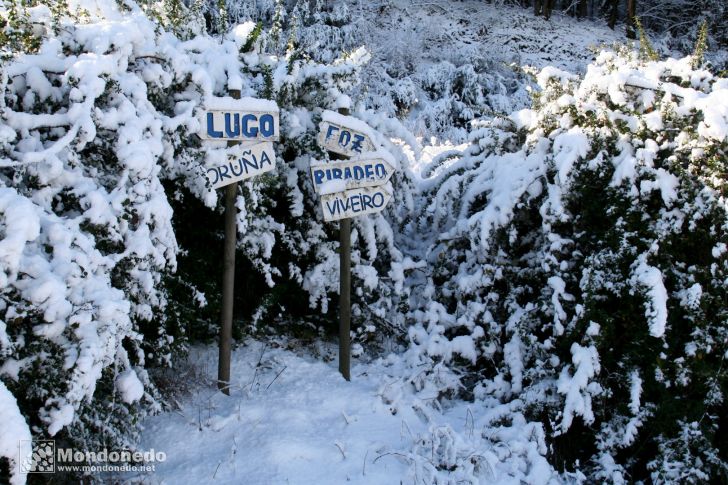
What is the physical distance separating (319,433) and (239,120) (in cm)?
190

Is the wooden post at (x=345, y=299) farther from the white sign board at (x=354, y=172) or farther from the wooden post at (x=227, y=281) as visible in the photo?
the wooden post at (x=227, y=281)

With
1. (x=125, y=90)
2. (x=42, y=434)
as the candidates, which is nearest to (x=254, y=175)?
(x=125, y=90)

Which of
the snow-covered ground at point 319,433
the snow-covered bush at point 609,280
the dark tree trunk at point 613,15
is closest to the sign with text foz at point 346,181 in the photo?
the snow-covered ground at point 319,433

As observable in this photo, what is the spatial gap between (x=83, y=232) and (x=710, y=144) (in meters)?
3.47

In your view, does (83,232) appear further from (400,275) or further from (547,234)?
(547,234)

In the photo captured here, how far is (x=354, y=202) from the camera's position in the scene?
4.15m

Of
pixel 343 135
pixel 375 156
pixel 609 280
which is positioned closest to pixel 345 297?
pixel 375 156

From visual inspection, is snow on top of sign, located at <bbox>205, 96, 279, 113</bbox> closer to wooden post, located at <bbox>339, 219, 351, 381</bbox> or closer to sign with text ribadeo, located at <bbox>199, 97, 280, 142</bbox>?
sign with text ribadeo, located at <bbox>199, 97, 280, 142</bbox>

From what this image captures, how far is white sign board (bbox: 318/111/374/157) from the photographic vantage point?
13.1ft

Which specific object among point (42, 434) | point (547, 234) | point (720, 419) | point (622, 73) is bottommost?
point (720, 419)

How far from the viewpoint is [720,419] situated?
11.6 ft

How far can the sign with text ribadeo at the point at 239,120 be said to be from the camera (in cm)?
363

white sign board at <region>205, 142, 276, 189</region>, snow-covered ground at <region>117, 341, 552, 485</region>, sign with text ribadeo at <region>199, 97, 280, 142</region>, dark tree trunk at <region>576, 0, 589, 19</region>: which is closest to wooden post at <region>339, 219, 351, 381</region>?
snow-covered ground at <region>117, 341, 552, 485</region>

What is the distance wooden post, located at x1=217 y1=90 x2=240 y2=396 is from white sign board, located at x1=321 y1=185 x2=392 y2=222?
60 centimetres
